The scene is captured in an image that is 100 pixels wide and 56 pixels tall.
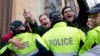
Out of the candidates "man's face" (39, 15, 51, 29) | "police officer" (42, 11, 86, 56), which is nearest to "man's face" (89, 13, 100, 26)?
"police officer" (42, 11, 86, 56)

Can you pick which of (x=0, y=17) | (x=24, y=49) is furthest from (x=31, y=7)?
(x=24, y=49)

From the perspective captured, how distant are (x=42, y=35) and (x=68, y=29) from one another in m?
0.49

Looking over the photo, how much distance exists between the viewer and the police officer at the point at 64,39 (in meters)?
3.96

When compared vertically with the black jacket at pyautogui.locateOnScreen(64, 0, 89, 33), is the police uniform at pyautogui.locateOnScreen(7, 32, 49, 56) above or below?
below

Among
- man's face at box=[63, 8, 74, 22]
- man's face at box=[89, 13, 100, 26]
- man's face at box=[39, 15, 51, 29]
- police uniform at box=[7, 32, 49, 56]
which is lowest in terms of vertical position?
police uniform at box=[7, 32, 49, 56]

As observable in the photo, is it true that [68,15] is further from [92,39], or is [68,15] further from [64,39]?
[92,39]

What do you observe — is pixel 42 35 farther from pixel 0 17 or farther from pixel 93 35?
pixel 0 17

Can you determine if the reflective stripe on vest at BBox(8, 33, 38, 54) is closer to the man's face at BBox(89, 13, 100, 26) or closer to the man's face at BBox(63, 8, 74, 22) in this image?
the man's face at BBox(63, 8, 74, 22)

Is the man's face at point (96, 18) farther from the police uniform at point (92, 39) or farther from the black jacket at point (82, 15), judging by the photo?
the black jacket at point (82, 15)

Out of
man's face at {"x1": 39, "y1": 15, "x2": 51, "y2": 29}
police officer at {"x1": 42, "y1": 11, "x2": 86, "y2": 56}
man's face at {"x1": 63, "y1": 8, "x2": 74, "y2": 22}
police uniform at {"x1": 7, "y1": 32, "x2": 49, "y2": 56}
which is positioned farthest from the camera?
man's face at {"x1": 39, "y1": 15, "x2": 51, "y2": 29}

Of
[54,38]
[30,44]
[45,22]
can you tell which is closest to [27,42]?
[30,44]

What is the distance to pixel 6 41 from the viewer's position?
15.3 feet

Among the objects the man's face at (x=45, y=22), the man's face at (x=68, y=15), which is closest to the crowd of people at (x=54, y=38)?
the man's face at (x=68, y=15)

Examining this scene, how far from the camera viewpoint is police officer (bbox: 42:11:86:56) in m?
3.96
